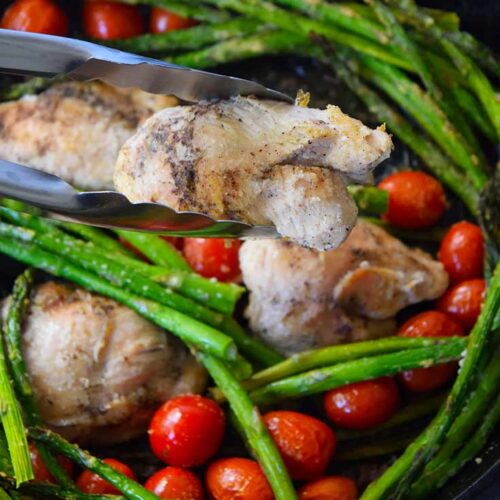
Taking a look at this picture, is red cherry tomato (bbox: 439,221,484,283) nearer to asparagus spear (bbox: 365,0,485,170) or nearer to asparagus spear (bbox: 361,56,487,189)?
asparagus spear (bbox: 361,56,487,189)

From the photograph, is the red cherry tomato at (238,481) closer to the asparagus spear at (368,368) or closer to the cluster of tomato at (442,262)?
the asparagus spear at (368,368)

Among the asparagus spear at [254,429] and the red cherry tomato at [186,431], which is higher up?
the asparagus spear at [254,429]

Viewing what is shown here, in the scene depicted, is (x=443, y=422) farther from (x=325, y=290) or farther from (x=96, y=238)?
(x=96, y=238)

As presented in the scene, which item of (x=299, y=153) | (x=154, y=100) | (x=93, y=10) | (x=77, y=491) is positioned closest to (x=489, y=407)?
(x=299, y=153)

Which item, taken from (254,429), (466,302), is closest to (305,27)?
(466,302)

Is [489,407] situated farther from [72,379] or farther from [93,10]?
[93,10]

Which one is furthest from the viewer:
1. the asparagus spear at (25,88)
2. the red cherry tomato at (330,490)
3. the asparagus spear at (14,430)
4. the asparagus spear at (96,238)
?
the asparagus spear at (25,88)

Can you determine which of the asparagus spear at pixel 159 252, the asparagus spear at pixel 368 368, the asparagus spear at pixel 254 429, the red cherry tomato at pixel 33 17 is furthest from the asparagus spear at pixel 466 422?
the red cherry tomato at pixel 33 17
